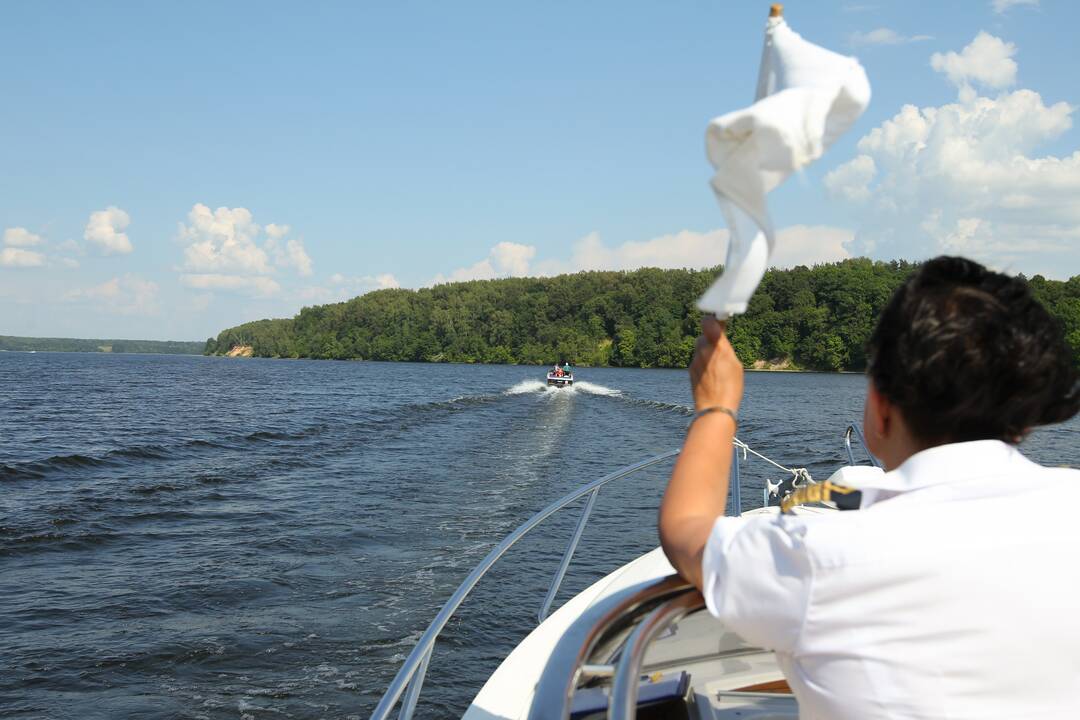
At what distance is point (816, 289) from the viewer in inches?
3617

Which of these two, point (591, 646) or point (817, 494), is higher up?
point (817, 494)

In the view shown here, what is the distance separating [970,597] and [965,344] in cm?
35

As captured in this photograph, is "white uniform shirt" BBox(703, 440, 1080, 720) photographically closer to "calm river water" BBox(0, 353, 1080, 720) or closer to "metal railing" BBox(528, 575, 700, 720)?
"metal railing" BBox(528, 575, 700, 720)

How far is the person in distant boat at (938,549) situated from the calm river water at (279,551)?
20.0 ft

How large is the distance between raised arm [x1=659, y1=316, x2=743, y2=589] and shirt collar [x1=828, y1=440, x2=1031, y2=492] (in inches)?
9.2

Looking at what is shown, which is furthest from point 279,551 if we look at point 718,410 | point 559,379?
point 559,379

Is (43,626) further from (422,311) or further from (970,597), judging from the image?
(422,311)

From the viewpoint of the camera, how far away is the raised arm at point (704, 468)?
1.27 meters

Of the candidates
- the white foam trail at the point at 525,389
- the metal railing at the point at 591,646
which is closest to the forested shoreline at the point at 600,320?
the white foam trail at the point at 525,389

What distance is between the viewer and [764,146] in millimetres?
1162

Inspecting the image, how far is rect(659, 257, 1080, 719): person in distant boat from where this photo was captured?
3.65 ft

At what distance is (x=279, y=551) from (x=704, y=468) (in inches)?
416

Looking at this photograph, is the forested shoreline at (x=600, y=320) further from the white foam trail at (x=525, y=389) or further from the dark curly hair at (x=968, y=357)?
the dark curly hair at (x=968, y=357)

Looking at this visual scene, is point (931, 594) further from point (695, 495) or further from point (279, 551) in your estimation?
point (279, 551)
